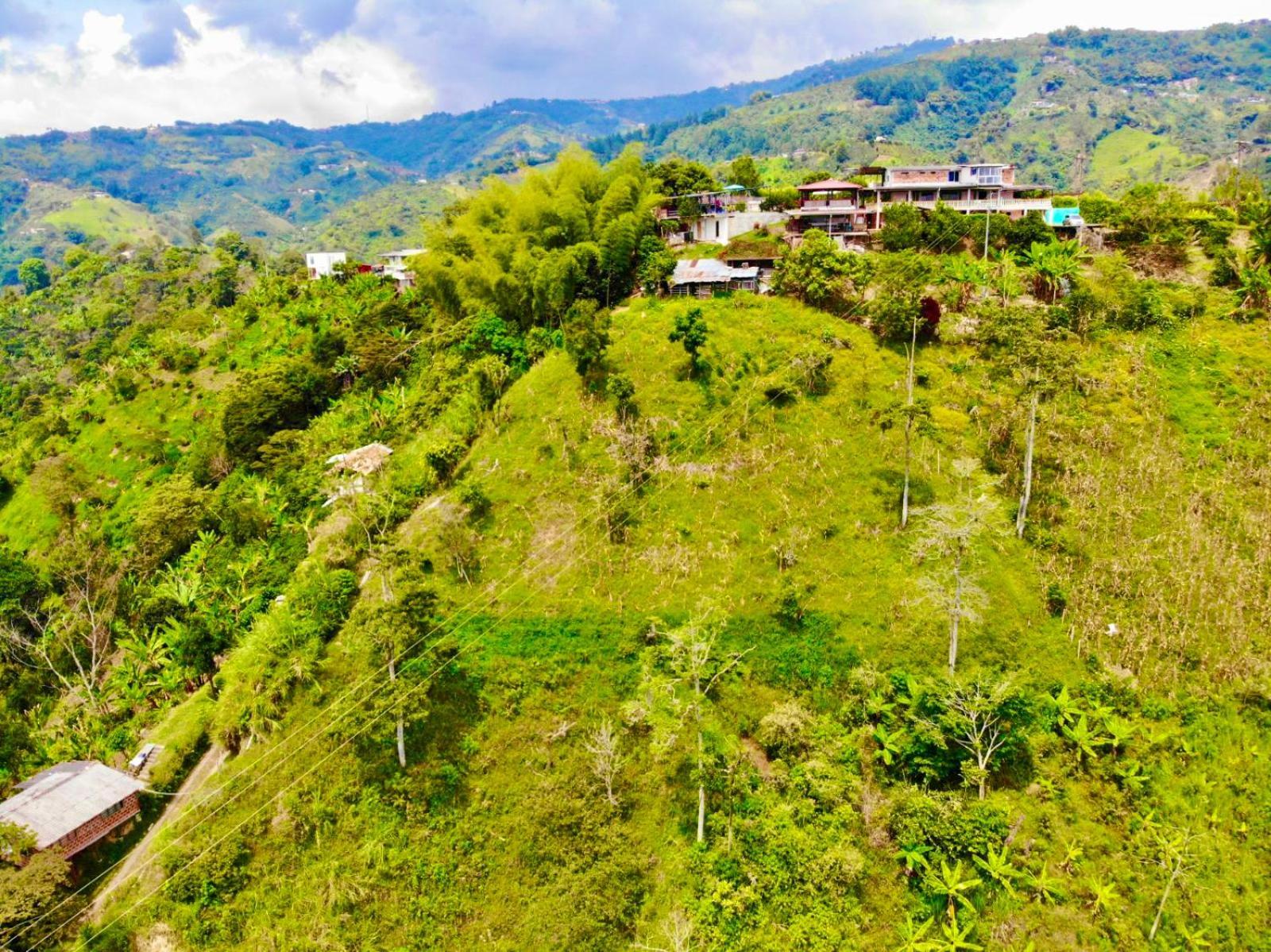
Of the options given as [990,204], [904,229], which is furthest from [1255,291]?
[904,229]

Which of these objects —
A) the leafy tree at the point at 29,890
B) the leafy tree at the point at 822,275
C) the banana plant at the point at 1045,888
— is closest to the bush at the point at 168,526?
the leafy tree at the point at 29,890

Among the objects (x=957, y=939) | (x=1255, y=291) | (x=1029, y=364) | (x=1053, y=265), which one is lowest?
(x=957, y=939)

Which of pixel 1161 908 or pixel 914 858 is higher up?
pixel 914 858

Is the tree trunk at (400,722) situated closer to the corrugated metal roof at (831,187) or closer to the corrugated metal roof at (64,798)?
the corrugated metal roof at (64,798)

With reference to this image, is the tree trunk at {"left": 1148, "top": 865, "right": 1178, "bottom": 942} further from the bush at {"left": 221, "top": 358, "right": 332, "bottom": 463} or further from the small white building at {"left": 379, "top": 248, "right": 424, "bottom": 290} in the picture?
the small white building at {"left": 379, "top": 248, "right": 424, "bottom": 290}

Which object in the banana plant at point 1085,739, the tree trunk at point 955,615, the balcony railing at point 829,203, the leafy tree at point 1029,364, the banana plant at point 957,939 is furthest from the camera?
the balcony railing at point 829,203

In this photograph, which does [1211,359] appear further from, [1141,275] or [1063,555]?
[1063,555]

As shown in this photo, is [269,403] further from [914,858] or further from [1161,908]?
[1161,908]
